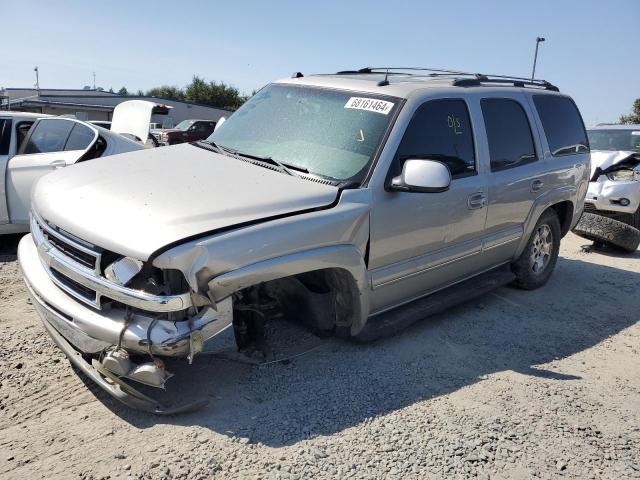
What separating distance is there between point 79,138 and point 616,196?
7.60 m

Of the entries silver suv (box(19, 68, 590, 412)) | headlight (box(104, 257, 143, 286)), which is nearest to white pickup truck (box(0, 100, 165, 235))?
silver suv (box(19, 68, 590, 412))

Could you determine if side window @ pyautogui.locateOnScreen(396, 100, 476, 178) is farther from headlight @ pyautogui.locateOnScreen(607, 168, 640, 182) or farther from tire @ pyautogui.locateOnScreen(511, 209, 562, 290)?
headlight @ pyautogui.locateOnScreen(607, 168, 640, 182)

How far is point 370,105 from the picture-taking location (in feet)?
12.5

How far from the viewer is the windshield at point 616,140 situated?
9.70m

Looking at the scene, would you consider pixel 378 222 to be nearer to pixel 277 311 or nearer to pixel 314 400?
pixel 277 311

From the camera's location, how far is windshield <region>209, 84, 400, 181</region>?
3.58 metres

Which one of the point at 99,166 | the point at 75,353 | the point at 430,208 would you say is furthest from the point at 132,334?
the point at 430,208

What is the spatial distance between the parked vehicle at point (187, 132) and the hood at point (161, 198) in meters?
21.7

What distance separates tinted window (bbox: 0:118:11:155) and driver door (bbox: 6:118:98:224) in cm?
15

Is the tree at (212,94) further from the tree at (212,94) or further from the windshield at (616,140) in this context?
the windshield at (616,140)

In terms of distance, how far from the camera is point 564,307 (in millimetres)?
5293

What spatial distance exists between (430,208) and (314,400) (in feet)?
5.14

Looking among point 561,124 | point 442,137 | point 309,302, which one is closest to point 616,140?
point 561,124

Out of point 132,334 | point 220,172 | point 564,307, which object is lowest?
point 564,307
